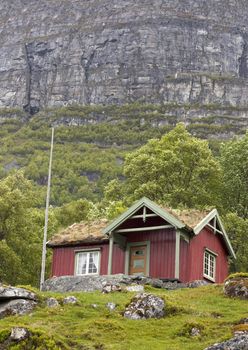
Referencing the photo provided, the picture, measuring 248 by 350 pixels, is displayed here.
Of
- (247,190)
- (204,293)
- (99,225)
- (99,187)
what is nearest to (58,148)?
(99,187)

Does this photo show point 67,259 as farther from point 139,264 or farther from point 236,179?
point 236,179

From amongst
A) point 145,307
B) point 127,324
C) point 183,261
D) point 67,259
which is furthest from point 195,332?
point 67,259

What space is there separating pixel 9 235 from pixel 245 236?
1822 cm

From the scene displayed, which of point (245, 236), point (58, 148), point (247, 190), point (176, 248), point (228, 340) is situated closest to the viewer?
point (228, 340)

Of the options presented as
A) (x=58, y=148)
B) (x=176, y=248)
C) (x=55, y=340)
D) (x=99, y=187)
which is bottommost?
(x=55, y=340)

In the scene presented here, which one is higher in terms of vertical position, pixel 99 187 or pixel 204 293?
pixel 99 187

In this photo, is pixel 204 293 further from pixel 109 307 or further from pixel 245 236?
pixel 245 236

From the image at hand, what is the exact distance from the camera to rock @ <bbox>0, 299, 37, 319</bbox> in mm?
29828

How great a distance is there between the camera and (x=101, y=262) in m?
43.6

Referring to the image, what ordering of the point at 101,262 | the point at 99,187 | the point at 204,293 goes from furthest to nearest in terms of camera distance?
1. the point at 99,187
2. the point at 101,262
3. the point at 204,293

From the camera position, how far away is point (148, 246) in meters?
42.5

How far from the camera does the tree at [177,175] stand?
6094 cm

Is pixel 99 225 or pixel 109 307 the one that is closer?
pixel 109 307

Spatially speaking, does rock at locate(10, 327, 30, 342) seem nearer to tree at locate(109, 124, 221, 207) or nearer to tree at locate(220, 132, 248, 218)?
tree at locate(109, 124, 221, 207)
